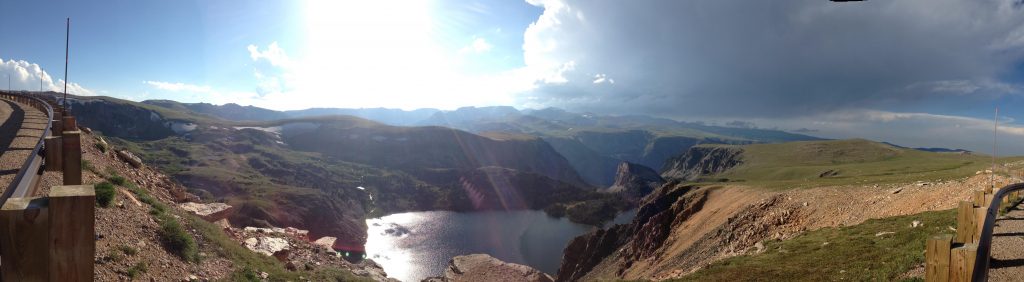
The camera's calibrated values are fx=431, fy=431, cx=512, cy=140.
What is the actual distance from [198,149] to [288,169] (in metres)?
26.4

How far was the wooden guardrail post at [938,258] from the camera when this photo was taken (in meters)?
4.90

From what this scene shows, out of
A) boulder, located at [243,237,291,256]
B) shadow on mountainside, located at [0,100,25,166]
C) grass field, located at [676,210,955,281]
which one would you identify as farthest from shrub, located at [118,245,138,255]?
grass field, located at [676,210,955,281]

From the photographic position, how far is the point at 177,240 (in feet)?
53.3

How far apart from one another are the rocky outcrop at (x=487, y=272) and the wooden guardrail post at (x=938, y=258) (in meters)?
37.9

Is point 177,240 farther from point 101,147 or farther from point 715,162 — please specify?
point 715,162

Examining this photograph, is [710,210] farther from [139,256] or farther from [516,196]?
[516,196]

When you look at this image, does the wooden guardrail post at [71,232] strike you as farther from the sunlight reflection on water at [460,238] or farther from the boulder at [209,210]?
the sunlight reflection on water at [460,238]

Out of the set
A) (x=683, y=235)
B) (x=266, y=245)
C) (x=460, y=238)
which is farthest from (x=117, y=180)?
Answer: (x=460, y=238)

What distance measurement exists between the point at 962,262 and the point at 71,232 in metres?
8.24

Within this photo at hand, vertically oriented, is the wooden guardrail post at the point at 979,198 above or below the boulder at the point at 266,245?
above

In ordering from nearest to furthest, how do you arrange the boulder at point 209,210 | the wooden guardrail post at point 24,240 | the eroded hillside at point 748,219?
the wooden guardrail post at point 24,240 < the eroded hillside at point 748,219 < the boulder at point 209,210

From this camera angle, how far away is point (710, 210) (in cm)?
3856

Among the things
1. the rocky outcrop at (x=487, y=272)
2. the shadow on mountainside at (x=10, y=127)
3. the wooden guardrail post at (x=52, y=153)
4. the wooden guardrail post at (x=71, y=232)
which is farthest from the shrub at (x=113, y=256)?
the rocky outcrop at (x=487, y=272)

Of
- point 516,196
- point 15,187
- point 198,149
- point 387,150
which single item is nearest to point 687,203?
point 15,187
